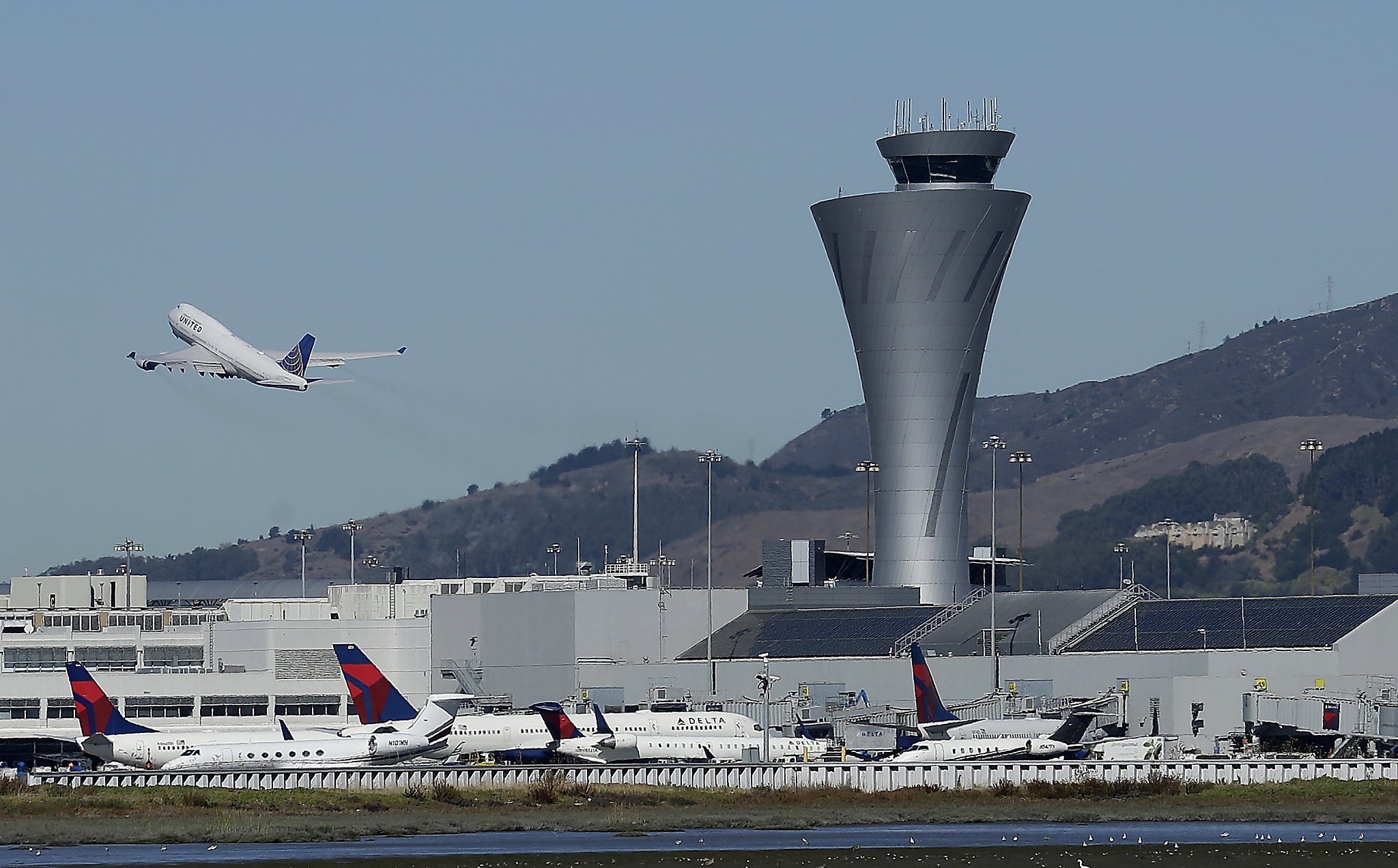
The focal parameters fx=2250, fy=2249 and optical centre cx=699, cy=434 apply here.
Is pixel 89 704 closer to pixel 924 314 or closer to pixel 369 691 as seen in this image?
pixel 369 691

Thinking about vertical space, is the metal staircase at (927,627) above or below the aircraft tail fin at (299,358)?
below

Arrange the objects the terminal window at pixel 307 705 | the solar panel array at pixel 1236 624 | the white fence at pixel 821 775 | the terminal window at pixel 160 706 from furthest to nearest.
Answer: the terminal window at pixel 307 705, the terminal window at pixel 160 706, the solar panel array at pixel 1236 624, the white fence at pixel 821 775

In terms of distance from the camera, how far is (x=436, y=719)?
335 feet

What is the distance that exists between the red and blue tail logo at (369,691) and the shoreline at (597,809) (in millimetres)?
20684

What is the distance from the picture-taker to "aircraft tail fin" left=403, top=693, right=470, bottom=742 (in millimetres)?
101500

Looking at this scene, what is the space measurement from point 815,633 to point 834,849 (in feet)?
259

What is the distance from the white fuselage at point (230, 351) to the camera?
137125 millimetres

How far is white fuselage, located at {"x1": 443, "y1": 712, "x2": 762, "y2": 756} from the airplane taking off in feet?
109

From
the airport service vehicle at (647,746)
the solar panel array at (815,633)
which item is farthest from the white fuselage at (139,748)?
the solar panel array at (815,633)

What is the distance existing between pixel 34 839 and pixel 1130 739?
54.1 m

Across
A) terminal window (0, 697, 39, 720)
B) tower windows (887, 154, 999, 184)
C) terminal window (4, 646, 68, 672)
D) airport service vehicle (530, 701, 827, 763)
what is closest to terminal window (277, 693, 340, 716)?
terminal window (0, 697, 39, 720)

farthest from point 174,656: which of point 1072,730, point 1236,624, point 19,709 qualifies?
point 1072,730

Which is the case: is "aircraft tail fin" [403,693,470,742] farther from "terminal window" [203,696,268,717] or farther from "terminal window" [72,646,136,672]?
"terminal window" [72,646,136,672]

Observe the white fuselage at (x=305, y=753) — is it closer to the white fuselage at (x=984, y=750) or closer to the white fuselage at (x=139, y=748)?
the white fuselage at (x=139, y=748)
